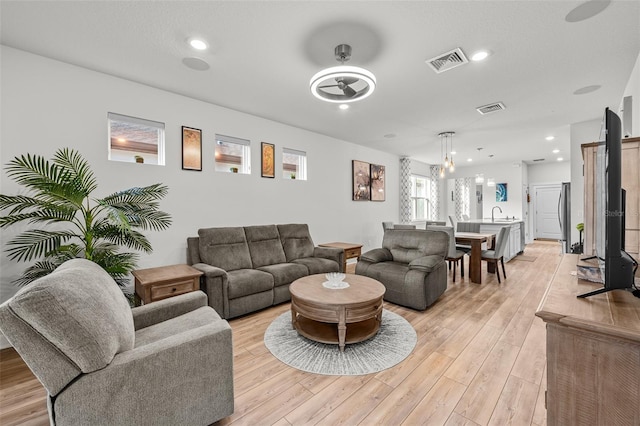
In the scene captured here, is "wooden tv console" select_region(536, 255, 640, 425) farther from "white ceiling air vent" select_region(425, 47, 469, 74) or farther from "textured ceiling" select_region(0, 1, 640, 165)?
"white ceiling air vent" select_region(425, 47, 469, 74)

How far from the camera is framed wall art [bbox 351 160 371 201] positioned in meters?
6.01

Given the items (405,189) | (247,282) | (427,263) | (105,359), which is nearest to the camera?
(105,359)

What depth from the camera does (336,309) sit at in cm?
233

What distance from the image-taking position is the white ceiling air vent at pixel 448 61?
99.3 inches

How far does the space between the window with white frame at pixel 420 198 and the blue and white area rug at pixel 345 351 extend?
596cm

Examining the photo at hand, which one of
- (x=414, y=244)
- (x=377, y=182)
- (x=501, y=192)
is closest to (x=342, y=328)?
(x=414, y=244)

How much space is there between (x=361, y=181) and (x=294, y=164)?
186 centimetres

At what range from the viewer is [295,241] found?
4363mm

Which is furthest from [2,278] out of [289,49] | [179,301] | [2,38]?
[289,49]

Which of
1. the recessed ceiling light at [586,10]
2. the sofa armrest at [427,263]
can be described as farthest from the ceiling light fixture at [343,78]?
the sofa armrest at [427,263]

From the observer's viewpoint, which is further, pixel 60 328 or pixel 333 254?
pixel 333 254

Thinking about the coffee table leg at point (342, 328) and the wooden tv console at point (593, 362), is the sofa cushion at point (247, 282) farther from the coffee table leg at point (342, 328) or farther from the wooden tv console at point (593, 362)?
the wooden tv console at point (593, 362)

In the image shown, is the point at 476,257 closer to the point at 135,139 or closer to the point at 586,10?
the point at 586,10

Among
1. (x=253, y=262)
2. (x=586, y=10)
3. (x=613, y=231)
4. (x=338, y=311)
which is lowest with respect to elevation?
(x=338, y=311)
